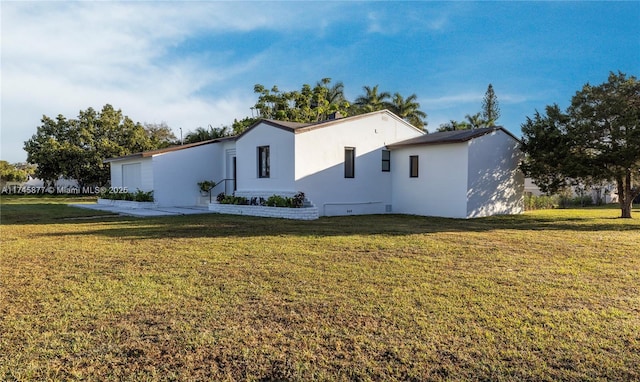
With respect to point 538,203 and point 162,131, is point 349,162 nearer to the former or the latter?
point 538,203

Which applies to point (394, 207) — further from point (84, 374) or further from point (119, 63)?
point (84, 374)

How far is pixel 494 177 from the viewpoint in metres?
16.1

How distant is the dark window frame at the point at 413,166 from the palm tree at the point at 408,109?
2321cm

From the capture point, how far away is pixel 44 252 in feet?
23.7

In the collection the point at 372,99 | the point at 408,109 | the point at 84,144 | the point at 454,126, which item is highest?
the point at 372,99

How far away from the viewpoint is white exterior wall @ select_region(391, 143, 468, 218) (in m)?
15.2

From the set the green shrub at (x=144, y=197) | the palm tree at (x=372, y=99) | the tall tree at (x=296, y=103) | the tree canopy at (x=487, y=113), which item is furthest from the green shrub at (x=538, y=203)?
the palm tree at (x=372, y=99)

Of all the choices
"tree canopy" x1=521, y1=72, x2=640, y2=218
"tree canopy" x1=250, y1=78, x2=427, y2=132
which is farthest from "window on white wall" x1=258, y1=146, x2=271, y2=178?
"tree canopy" x1=250, y1=78, x2=427, y2=132

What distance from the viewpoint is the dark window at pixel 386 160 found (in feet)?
57.9

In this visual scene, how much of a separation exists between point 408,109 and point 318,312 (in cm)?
3776

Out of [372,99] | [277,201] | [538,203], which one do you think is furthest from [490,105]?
[277,201]

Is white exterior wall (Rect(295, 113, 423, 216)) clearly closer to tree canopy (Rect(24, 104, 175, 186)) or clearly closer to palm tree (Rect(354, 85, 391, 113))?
palm tree (Rect(354, 85, 391, 113))

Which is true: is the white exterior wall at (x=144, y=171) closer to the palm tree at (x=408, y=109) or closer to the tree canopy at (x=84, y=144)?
the tree canopy at (x=84, y=144)

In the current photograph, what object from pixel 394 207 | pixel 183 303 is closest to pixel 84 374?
pixel 183 303
